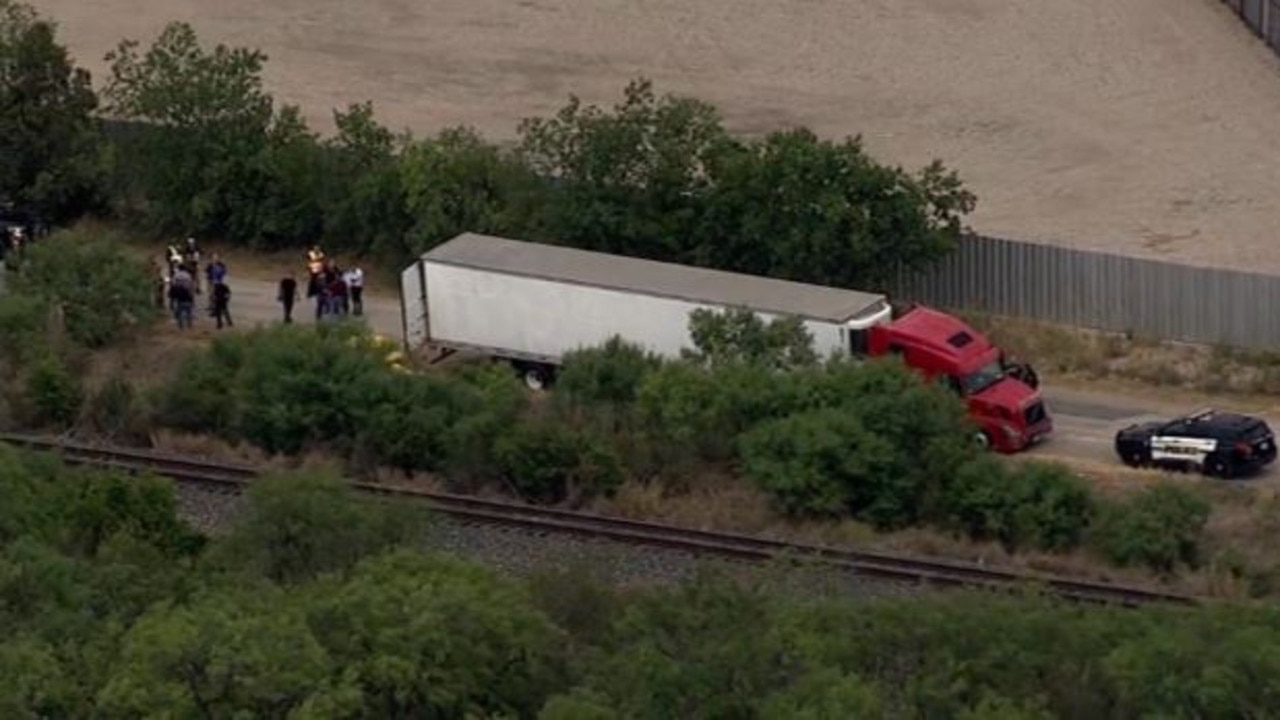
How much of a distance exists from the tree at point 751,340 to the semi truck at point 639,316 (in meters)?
0.26

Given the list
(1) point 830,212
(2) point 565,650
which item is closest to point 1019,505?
(1) point 830,212

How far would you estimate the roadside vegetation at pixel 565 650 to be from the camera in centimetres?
3412

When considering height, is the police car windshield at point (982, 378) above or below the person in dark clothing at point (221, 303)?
below

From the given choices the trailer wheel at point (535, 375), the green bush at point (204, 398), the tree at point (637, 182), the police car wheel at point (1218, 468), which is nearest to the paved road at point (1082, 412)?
the police car wheel at point (1218, 468)

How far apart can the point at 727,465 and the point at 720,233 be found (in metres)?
7.26

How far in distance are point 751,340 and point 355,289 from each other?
7.78 metres

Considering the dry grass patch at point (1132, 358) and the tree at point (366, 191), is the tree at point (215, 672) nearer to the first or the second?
the dry grass patch at point (1132, 358)

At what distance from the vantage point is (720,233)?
54.0 m

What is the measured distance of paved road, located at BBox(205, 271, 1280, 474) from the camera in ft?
162

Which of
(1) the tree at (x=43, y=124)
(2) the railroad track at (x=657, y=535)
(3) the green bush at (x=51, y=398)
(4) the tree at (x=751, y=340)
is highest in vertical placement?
(1) the tree at (x=43, y=124)

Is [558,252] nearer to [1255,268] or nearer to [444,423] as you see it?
[444,423]

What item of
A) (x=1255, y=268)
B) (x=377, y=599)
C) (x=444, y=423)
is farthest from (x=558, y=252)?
(x=377, y=599)

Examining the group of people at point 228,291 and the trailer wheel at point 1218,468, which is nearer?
the trailer wheel at point 1218,468

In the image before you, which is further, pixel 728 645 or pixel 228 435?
pixel 228 435
